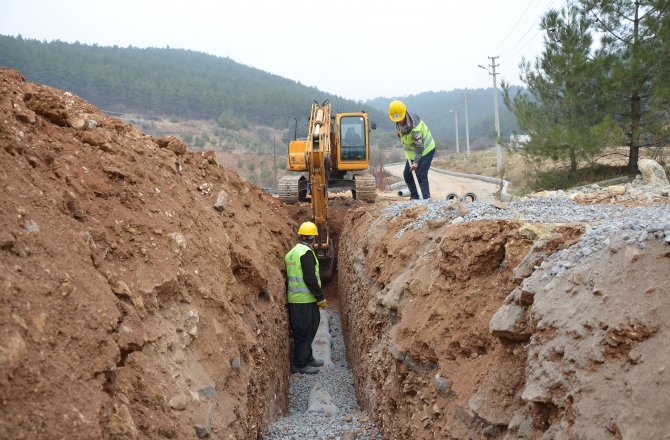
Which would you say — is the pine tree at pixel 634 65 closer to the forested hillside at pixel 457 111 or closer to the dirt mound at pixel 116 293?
the dirt mound at pixel 116 293

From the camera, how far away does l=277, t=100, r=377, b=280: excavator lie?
10.7 m

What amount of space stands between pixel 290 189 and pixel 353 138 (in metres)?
2.21

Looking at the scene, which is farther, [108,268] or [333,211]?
[333,211]

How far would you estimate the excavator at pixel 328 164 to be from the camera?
10.7 meters

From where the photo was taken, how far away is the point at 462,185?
90.9 feet

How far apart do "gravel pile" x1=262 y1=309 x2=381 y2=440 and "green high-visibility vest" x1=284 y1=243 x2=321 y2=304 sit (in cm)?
123

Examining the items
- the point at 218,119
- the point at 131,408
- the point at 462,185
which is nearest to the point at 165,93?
the point at 218,119

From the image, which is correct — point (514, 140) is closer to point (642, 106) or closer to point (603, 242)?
point (642, 106)

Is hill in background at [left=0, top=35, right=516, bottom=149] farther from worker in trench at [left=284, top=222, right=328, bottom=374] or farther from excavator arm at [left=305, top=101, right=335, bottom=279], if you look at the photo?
worker in trench at [left=284, top=222, right=328, bottom=374]

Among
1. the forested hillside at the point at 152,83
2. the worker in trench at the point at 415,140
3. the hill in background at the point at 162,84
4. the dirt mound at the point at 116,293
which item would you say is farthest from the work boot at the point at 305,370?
the forested hillside at the point at 152,83

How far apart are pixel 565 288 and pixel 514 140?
49.0ft

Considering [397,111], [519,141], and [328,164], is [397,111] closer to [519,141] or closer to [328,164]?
[328,164]

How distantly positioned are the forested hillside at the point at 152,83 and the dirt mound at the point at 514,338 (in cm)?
5698

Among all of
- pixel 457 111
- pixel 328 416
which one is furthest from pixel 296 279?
pixel 457 111
